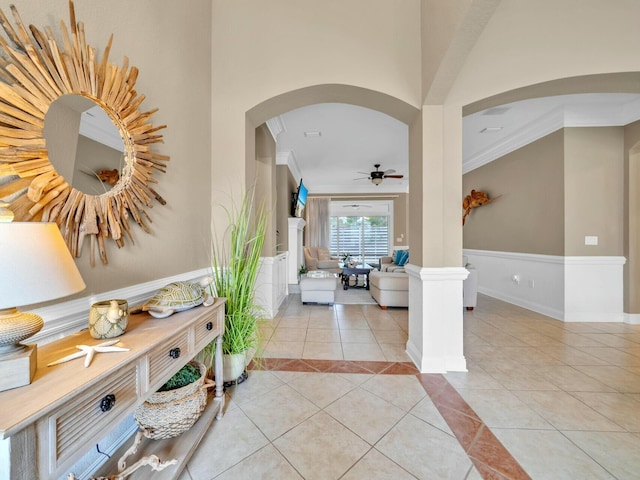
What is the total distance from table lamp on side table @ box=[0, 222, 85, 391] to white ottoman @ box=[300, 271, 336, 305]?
361cm

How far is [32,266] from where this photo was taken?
0.62 metres

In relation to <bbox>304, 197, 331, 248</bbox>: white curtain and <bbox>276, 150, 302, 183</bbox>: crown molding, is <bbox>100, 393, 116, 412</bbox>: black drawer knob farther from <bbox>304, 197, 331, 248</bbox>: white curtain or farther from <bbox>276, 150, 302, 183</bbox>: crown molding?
<bbox>304, 197, 331, 248</bbox>: white curtain

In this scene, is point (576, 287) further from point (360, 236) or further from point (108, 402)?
point (360, 236)

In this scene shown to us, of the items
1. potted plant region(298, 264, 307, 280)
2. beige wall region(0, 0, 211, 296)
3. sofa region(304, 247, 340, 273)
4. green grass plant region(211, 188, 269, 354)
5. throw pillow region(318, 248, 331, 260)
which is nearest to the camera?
beige wall region(0, 0, 211, 296)

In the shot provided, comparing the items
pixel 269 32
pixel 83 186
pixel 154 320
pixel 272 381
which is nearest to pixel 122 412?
pixel 154 320

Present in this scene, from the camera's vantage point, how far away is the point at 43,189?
0.94 metres

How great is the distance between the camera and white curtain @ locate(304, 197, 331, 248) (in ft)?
27.0

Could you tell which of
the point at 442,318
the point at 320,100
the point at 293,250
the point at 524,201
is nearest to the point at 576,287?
the point at 524,201

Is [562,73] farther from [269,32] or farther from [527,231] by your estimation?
[527,231]

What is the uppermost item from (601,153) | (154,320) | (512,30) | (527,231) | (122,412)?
(512,30)

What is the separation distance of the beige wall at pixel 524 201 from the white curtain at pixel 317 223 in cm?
416

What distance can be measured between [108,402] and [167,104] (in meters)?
1.69

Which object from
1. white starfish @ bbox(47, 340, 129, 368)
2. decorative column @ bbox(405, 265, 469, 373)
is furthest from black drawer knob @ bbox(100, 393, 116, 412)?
decorative column @ bbox(405, 265, 469, 373)

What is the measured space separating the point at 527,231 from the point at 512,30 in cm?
315
